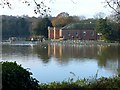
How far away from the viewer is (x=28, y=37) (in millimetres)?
54500

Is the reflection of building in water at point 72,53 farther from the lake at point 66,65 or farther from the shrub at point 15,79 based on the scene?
the shrub at point 15,79

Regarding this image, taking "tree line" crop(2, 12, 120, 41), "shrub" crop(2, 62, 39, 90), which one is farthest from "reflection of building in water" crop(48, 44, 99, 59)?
"shrub" crop(2, 62, 39, 90)

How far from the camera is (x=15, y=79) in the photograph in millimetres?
3879

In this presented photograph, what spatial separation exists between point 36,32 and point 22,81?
4672 cm

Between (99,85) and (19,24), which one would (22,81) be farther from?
(19,24)

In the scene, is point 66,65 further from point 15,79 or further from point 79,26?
point 79,26

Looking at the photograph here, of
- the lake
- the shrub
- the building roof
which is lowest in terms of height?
the lake

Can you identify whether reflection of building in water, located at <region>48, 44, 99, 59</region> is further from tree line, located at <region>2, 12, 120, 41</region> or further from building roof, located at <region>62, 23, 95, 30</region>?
building roof, located at <region>62, 23, 95, 30</region>

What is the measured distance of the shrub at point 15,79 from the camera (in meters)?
3.78

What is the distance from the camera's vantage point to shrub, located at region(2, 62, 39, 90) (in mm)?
3777

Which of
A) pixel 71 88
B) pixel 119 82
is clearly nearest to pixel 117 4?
pixel 119 82

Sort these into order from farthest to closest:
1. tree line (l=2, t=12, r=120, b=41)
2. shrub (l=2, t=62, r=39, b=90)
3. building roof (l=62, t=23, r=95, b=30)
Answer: building roof (l=62, t=23, r=95, b=30), tree line (l=2, t=12, r=120, b=41), shrub (l=2, t=62, r=39, b=90)

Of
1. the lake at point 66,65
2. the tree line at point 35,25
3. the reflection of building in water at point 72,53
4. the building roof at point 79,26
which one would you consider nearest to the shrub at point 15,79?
the lake at point 66,65

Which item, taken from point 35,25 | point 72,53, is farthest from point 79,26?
point 72,53
